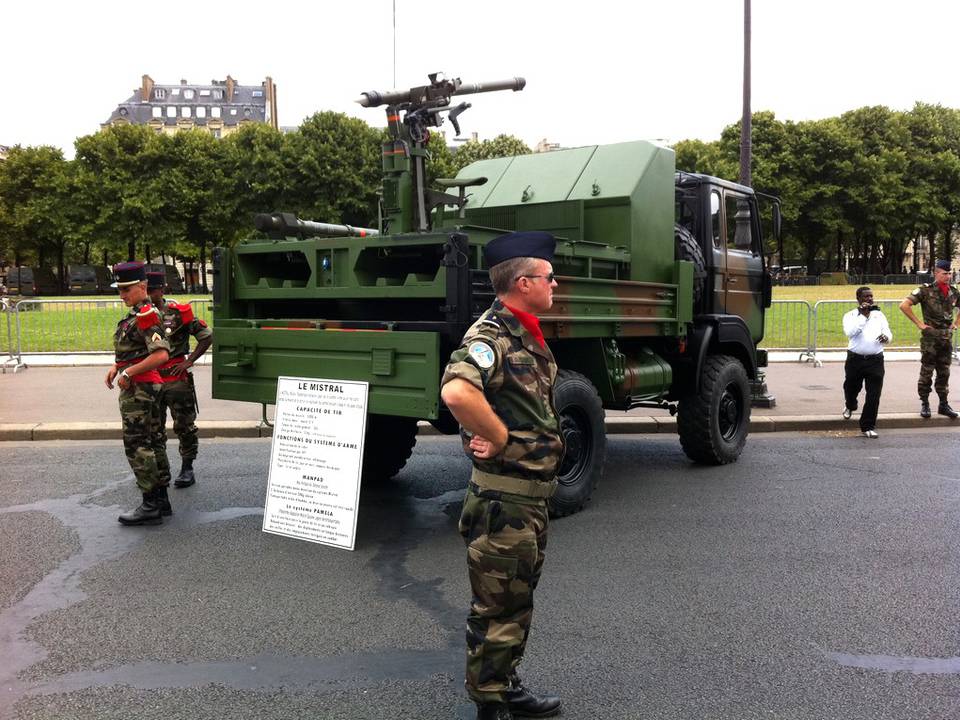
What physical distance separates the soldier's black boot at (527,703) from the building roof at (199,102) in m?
113

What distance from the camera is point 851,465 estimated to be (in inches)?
302

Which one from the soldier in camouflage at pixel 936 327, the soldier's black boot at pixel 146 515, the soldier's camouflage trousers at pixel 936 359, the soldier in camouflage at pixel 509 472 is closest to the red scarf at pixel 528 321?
the soldier in camouflage at pixel 509 472

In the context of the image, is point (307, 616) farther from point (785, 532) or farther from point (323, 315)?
point (785, 532)

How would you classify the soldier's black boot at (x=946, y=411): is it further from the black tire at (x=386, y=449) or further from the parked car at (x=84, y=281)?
the parked car at (x=84, y=281)

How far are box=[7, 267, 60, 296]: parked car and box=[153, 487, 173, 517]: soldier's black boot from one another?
160ft

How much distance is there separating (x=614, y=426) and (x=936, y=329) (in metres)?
4.37

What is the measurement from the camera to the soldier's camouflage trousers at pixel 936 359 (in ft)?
33.2

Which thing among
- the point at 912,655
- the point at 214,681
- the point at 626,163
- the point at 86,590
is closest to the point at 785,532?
the point at 912,655

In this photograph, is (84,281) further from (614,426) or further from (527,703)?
(527,703)

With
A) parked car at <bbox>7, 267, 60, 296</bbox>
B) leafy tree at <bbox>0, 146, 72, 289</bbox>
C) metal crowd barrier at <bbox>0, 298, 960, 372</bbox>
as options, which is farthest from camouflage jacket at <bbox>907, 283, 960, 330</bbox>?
parked car at <bbox>7, 267, 60, 296</bbox>

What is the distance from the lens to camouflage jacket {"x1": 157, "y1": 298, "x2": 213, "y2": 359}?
6652mm

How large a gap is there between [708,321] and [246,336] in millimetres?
4211

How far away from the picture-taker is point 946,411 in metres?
10.2

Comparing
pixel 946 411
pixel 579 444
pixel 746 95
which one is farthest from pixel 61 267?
pixel 579 444
